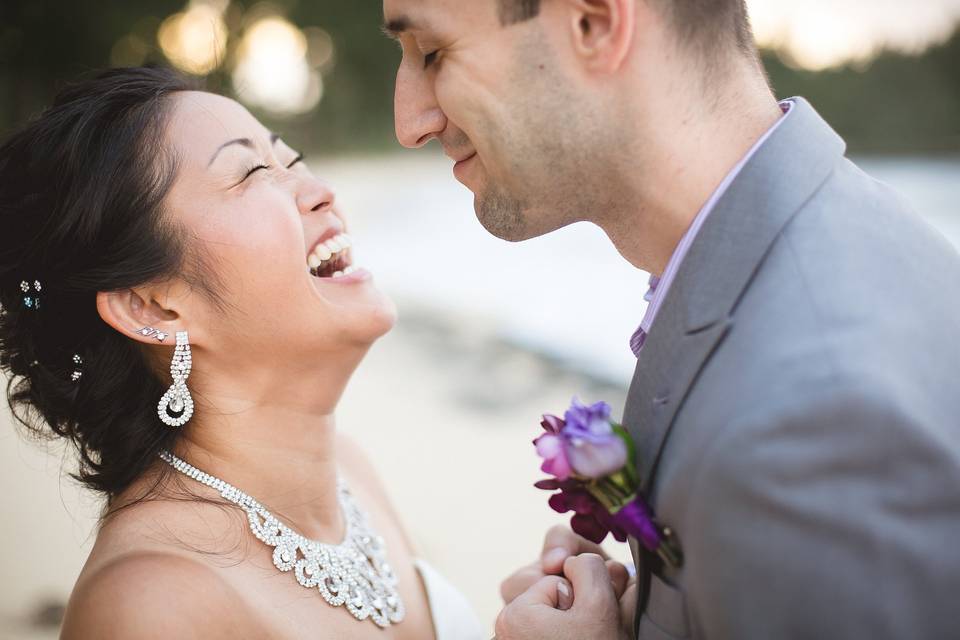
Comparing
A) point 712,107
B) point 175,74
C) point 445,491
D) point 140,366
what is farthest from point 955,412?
point 445,491

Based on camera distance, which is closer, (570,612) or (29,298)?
(570,612)

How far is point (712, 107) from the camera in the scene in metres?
1.80

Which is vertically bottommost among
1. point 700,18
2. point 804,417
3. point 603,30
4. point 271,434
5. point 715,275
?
point 271,434

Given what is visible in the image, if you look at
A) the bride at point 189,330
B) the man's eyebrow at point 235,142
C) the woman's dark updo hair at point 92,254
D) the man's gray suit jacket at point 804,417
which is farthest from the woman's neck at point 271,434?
the man's gray suit jacket at point 804,417

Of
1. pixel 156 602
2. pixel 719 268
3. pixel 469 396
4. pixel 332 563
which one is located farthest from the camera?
pixel 469 396

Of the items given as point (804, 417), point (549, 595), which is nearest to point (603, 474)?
point (804, 417)

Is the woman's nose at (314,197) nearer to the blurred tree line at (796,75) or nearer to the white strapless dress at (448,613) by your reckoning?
the white strapless dress at (448,613)

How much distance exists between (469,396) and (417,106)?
531cm

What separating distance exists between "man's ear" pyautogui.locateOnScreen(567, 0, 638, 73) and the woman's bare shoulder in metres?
1.47

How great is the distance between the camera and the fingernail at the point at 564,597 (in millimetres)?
1911

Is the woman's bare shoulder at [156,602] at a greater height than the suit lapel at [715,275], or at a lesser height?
lesser

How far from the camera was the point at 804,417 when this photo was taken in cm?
137

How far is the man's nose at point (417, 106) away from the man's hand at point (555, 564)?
3.71 feet

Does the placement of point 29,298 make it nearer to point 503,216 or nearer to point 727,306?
point 503,216
